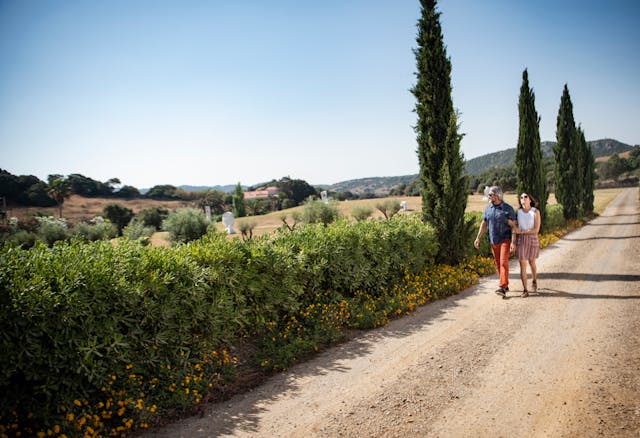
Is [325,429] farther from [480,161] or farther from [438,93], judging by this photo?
[480,161]

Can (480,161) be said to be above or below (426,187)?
above

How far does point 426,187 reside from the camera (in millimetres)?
11094

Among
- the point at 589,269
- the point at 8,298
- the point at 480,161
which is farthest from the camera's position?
the point at 480,161

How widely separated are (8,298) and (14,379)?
2.46 feet

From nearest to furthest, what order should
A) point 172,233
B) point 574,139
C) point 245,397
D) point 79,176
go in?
point 245,397
point 574,139
point 172,233
point 79,176

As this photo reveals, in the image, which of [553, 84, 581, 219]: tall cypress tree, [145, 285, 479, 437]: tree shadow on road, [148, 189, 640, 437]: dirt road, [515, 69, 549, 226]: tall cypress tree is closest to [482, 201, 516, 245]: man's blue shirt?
[148, 189, 640, 437]: dirt road

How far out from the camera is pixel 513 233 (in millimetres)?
7562

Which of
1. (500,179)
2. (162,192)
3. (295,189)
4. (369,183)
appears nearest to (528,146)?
(500,179)

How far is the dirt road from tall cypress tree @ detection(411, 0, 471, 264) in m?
4.01

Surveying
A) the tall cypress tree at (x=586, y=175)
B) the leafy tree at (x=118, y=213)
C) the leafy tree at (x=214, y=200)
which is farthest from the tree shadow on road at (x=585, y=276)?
the leafy tree at (x=214, y=200)

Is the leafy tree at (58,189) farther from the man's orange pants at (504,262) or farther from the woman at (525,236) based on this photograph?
the woman at (525,236)

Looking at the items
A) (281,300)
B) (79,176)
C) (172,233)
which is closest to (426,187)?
(281,300)

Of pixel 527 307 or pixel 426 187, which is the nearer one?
pixel 527 307

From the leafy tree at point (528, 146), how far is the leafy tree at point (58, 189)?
136 feet
